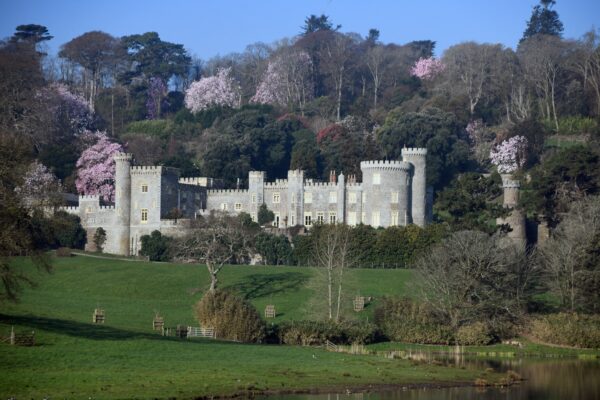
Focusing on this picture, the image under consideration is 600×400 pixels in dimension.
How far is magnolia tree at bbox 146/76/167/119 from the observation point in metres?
160

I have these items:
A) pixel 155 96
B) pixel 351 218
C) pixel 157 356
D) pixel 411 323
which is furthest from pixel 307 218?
pixel 155 96

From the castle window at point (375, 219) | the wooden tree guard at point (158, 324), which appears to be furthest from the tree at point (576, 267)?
the wooden tree guard at point (158, 324)

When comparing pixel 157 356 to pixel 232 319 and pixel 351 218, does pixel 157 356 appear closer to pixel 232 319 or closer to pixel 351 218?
pixel 232 319

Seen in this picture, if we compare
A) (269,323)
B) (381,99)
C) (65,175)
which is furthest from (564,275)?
(381,99)

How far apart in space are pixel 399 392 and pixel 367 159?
6332 cm

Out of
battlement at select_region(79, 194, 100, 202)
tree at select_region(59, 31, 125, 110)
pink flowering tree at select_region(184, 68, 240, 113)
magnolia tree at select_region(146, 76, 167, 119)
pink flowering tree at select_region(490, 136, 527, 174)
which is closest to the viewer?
battlement at select_region(79, 194, 100, 202)

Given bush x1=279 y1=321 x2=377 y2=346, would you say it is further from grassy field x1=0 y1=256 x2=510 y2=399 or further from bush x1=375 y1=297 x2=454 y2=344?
grassy field x1=0 y1=256 x2=510 y2=399

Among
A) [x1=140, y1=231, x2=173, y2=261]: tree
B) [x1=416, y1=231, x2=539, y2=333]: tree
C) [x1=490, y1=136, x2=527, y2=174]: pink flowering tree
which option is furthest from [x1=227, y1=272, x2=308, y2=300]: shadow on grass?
[x1=490, y1=136, x2=527, y2=174]: pink flowering tree

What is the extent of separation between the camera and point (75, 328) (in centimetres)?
6081

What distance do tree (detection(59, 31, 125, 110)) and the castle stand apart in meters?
47.7

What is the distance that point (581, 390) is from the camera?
178ft

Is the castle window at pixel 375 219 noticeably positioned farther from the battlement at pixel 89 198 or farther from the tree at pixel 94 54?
the tree at pixel 94 54

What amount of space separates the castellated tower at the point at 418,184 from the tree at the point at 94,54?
5784 cm

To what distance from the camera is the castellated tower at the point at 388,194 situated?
104 metres
